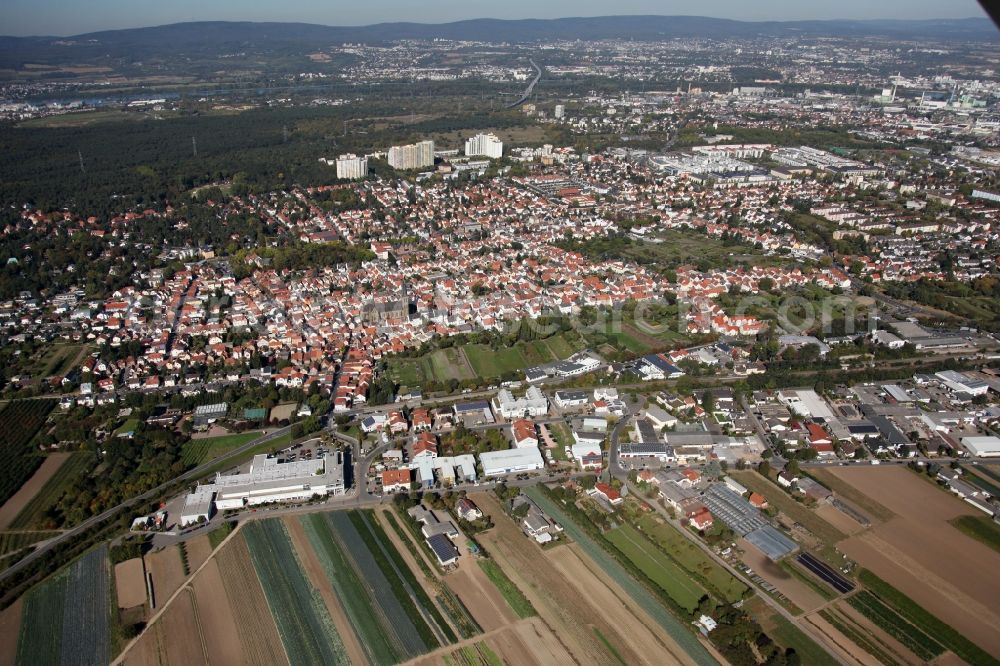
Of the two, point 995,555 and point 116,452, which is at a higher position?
point 116,452

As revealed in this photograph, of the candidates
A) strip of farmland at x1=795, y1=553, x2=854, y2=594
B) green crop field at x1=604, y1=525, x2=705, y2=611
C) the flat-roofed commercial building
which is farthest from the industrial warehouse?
strip of farmland at x1=795, y1=553, x2=854, y2=594

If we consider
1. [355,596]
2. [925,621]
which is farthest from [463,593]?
[925,621]

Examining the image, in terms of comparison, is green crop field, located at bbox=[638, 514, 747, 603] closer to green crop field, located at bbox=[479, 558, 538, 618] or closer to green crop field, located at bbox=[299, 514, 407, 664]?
green crop field, located at bbox=[479, 558, 538, 618]

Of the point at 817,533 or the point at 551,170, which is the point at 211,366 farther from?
the point at 551,170

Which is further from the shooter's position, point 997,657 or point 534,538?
point 534,538

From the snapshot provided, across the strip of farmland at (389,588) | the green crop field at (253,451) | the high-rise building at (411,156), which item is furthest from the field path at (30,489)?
the high-rise building at (411,156)

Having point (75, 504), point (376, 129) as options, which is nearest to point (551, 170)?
point (376, 129)

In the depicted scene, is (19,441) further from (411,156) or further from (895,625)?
(411,156)
